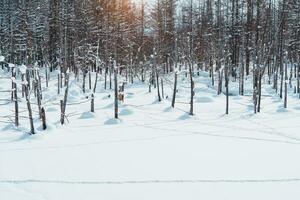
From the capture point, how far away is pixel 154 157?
43.1ft

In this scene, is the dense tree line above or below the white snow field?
above

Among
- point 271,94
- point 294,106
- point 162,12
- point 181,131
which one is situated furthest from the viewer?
point 162,12

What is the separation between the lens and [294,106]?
89.9 ft

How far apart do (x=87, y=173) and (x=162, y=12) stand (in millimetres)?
36347

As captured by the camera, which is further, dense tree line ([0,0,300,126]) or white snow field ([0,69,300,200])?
dense tree line ([0,0,300,126])

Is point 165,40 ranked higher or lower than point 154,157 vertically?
higher

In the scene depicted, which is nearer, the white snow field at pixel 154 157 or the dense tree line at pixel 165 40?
the white snow field at pixel 154 157

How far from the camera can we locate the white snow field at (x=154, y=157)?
9.74m

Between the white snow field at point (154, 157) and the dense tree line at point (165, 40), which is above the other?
the dense tree line at point (165, 40)

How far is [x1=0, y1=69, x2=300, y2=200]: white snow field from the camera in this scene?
974 centimetres

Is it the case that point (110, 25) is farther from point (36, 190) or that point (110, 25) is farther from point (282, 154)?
point (36, 190)

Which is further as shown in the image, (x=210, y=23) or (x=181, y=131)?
(x=210, y=23)

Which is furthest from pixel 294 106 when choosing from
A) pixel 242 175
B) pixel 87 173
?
pixel 87 173

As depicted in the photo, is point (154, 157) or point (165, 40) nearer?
point (154, 157)
